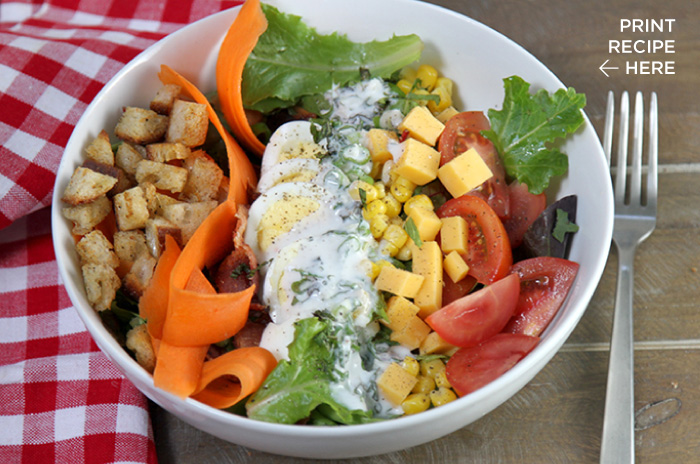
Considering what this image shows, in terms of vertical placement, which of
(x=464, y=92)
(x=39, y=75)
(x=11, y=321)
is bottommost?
(x=11, y=321)

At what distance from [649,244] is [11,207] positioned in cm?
267

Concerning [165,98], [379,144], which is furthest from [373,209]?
[165,98]

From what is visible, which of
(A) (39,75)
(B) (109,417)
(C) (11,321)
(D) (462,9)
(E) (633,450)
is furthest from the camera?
(D) (462,9)

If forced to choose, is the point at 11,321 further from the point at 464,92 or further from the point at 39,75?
the point at 464,92

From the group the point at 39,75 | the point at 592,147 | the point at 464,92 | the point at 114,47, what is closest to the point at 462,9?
the point at 464,92

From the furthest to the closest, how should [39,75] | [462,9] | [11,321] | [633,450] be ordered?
[462,9]
[39,75]
[11,321]
[633,450]

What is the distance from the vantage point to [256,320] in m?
2.52

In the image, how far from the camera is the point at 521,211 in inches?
110

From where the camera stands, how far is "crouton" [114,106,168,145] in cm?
275

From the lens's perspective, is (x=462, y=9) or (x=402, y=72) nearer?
(x=402, y=72)

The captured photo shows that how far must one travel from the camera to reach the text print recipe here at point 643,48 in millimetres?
3553

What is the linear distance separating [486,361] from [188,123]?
1.39 meters

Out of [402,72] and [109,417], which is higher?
[402,72]

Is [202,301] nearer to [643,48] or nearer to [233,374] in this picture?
[233,374]
